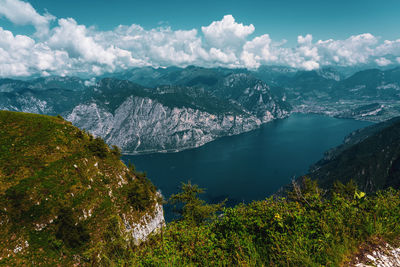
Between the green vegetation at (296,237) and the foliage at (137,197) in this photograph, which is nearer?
the green vegetation at (296,237)

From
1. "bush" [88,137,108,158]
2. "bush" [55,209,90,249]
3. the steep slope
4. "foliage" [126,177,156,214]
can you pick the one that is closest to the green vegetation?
the steep slope

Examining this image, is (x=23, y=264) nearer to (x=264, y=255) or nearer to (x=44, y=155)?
(x=44, y=155)

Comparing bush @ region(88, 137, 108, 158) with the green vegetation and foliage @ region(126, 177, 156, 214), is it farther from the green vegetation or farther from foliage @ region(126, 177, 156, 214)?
the green vegetation

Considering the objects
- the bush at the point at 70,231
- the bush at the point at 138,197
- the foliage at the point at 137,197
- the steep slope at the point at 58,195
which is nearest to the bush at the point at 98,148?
the steep slope at the point at 58,195

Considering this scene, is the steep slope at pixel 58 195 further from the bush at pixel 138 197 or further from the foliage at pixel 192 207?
the foliage at pixel 192 207

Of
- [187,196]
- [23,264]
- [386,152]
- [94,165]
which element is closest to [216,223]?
[187,196]

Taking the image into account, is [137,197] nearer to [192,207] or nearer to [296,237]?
[192,207]

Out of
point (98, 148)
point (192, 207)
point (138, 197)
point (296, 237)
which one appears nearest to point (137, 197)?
point (138, 197)

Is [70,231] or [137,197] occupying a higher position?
[70,231]
